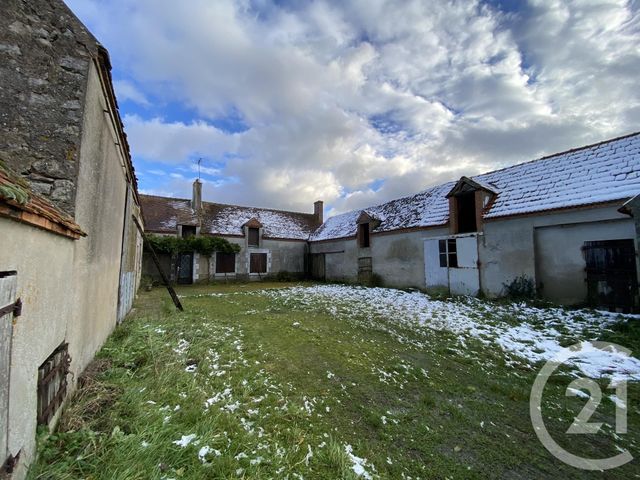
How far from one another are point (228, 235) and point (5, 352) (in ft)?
67.6

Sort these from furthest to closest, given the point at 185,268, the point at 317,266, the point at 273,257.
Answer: the point at 273,257, the point at 317,266, the point at 185,268

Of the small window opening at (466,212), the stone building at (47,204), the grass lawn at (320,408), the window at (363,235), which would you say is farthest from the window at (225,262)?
the stone building at (47,204)

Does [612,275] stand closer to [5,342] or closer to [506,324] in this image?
[506,324]

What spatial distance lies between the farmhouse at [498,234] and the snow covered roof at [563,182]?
0.04 metres

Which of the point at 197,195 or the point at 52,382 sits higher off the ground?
the point at 197,195

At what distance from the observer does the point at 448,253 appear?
13.5 metres

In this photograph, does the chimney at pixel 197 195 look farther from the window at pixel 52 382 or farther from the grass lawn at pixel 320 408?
the window at pixel 52 382

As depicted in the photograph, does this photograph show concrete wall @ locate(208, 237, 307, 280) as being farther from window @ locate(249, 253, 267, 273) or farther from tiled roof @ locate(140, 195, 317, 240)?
tiled roof @ locate(140, 195, 317, 240)

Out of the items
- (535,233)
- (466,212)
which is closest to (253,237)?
(466,212)

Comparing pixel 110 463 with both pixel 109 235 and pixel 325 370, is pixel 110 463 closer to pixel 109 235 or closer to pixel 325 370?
pixel 325 370

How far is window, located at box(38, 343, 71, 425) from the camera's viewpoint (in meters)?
2.37

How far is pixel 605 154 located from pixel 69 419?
1594 centimetres

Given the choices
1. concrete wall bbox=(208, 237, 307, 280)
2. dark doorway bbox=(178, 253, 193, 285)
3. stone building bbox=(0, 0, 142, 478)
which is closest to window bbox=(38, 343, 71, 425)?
stone building bbox=(0, 0, 142, 478)

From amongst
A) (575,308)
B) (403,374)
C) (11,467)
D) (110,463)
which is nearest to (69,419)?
(110,463)
